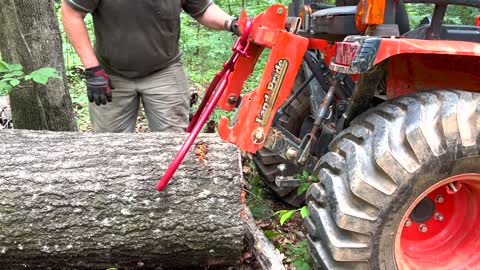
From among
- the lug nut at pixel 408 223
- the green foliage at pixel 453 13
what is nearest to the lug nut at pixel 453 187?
the lug nut at pixel 408 223

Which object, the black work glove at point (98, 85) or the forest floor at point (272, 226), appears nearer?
the forest floor at point (272, 226)

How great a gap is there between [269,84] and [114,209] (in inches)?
44.4

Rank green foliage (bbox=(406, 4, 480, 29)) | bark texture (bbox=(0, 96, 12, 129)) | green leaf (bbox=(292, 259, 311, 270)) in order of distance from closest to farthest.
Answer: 1. green leaf (bbox=(292, 259, 311, 270))
2. bark texture (bbox=(0, 96, 12, 129))
3. green foliage (bbox=(406, 4, 480, 29))

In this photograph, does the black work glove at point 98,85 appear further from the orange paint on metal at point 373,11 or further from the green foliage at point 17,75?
the orange paint on metal at point 373,11

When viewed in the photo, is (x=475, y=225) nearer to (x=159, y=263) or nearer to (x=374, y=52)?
(x=374, y=52)

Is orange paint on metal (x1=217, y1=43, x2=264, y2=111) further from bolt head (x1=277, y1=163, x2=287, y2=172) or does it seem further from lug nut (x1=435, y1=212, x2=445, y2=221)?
→ lug nut (x1=435, y1=212, x2=445, y2=221)

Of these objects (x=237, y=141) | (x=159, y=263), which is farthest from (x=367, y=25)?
(x=159, y=263)

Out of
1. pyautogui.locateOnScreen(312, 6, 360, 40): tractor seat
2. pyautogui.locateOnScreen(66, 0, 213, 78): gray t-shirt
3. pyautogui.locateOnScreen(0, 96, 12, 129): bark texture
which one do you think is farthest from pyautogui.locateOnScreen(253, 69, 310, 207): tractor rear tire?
pyautogui.locateOnScreen(0, 96, 12, 129): bark texture

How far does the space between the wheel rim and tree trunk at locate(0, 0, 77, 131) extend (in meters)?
3.18

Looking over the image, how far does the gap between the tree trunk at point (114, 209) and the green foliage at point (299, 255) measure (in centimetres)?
38

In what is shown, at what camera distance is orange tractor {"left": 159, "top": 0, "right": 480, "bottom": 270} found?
2.43 meters

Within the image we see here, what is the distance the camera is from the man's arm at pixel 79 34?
3588mm

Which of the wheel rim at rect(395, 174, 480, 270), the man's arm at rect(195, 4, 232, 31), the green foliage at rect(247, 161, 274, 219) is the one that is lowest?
the green foliage at rect(247, 161, 274, 219)

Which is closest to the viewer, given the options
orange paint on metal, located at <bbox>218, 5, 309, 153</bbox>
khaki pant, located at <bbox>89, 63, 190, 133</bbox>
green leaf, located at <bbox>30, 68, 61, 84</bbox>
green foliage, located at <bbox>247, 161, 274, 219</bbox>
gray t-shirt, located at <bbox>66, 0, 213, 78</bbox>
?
orange paint on metal, located at <bbox>218, 5, 309, 153</bbox>
